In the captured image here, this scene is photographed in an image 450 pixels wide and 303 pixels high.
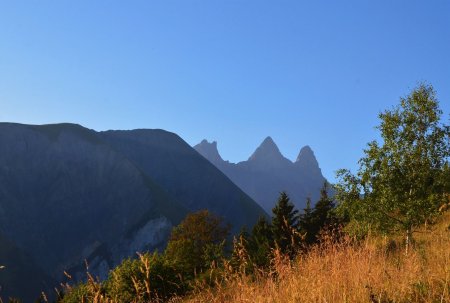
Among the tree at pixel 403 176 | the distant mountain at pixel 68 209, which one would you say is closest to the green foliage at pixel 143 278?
the tree at pixel 403 176

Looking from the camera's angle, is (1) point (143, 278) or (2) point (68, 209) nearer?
(1) point (143, 278)

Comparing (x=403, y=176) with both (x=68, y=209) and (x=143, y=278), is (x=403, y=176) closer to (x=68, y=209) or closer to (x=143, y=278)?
(x=143, y=278)

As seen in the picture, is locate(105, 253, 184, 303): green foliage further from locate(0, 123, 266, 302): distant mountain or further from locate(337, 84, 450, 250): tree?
locate(0, 123, 266, 302): distant mountain

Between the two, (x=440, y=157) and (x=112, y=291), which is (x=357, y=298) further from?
(x=440, y=157)

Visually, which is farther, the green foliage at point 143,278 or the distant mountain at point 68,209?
the distant mountain at point 68,209

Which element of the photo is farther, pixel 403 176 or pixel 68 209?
pixel 68 209

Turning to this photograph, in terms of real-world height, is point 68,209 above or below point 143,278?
below

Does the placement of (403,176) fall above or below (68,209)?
above

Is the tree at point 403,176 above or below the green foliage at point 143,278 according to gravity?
above

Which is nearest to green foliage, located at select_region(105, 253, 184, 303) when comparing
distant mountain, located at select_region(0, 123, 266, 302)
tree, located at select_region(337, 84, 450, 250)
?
tree, located at select_region(337, 84, 450, 250)

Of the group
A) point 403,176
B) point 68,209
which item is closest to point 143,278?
point 403,176

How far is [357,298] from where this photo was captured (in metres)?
5.18

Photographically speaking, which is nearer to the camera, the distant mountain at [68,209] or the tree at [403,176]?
the tree at [403,176]

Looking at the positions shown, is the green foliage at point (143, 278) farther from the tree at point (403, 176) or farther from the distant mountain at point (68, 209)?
the distant mountain at point (68, 209)
